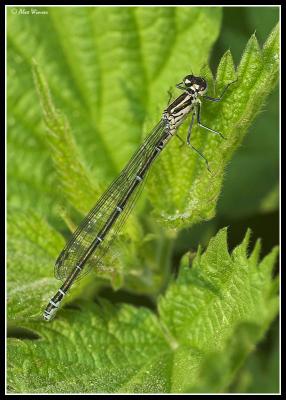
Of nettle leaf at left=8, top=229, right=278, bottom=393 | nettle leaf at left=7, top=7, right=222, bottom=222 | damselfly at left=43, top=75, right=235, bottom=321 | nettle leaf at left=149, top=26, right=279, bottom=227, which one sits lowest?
nettle leaf at left=8, top=229, right=278, bottom=393

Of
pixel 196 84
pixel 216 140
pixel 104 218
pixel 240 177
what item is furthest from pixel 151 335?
pixel 240 177

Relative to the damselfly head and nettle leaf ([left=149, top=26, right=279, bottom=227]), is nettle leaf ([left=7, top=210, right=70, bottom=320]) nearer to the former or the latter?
nettle leaf ([left=149, top=26, right=279, bottom=227])

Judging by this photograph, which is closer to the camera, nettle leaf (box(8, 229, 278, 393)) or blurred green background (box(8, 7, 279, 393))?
nettle leaf (box(8, 229, 278, 393))

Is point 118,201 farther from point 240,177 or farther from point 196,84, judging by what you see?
point 240,177

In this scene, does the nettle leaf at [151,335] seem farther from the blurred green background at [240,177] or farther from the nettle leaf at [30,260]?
the blurred green background at [240,177]

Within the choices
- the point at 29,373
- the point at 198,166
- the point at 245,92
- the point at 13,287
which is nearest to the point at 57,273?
the point at 13,287

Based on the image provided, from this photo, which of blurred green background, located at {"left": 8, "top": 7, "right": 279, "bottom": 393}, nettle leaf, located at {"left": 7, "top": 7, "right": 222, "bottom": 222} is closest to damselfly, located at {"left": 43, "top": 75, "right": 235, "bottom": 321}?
nettle leaf, located at {"left": 7, "top": 7, "right": 222, "bottom": 222}

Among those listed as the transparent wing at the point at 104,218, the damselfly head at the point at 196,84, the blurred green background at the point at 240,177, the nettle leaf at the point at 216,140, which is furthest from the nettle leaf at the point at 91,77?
the nettle leaf at the point at 216,140
